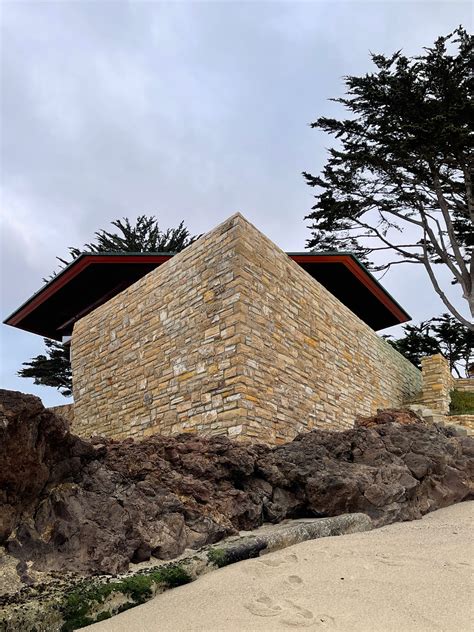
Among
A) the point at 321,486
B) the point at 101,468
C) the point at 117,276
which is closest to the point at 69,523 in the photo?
the point at 101,468

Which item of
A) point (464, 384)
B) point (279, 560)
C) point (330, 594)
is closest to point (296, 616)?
point (330, 594)

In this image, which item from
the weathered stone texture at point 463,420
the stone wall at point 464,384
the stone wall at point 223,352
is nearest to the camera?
the stone wall at point 223,352

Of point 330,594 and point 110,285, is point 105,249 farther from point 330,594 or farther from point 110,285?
point 330,594

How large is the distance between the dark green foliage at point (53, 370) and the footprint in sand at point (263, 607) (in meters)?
17.3

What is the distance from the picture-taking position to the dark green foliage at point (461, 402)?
1404cm

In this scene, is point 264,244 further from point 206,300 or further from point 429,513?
point 429,513

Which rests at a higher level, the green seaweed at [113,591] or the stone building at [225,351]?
the stone building at [225,351]

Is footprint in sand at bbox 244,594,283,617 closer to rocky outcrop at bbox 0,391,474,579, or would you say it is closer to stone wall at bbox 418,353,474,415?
rocky outcrop at bbox 0,391,474,579

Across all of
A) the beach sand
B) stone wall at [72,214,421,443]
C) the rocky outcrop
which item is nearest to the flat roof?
stone wall at [72,214,421,443]

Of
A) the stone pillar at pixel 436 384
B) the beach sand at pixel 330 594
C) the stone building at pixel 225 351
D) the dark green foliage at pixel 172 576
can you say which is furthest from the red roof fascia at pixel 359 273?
the dark green foliage at pixel 172 576

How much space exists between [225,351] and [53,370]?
1384cm

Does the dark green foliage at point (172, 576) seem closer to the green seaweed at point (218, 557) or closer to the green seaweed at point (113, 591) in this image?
the green seaweed at point (113, 591)

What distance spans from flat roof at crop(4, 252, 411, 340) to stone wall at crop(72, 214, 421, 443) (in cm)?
208

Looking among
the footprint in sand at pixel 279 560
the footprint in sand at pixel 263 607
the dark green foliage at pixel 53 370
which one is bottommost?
the footprint in sand at pixel 263 607
